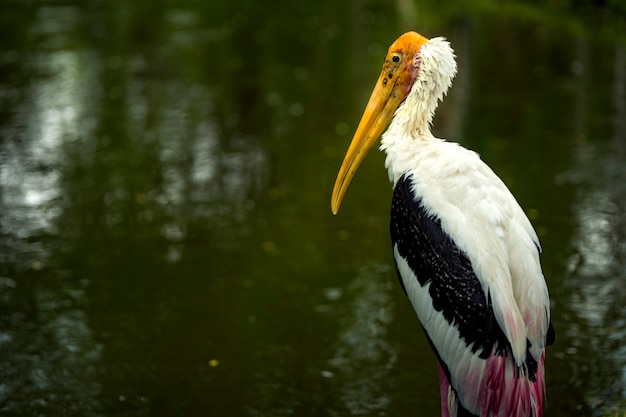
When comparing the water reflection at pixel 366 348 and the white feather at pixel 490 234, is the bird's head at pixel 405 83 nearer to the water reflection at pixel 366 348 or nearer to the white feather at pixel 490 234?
the white feather at pixel 490 234

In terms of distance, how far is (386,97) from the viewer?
13.1ft

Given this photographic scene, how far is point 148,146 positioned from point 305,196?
2.14m

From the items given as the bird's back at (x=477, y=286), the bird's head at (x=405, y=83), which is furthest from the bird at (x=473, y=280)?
the bird's head at (x=405, y=83)

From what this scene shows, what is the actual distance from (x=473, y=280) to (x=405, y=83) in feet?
3.16

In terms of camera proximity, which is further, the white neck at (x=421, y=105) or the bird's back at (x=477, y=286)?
the white neck at (x=421, y=105)

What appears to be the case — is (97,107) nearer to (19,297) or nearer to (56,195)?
(56,195)

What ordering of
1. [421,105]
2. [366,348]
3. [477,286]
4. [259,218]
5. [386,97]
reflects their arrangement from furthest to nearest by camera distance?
[259,218] < [366,348] < [386,97] < [421,105] < [477,286]

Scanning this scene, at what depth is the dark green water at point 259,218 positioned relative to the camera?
4887mm

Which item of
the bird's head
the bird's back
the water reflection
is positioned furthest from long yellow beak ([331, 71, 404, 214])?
the water reflection

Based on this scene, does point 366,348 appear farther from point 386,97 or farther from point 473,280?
point 473,280

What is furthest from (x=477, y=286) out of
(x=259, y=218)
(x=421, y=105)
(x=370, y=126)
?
(x=259, y=218)

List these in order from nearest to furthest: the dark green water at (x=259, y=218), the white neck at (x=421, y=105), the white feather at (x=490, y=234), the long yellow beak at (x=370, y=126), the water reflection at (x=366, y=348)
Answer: the white feather at (x=490, y=234) < the white neck at (x=421, y=105) < the long yellow beak at (x=370, y=126) < the water reflection at (x=366, y=348) < the dark green water at (x=259, y=218)

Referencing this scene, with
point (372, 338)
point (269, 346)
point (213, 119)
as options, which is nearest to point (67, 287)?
point (269, 346)

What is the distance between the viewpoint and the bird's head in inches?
150
